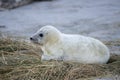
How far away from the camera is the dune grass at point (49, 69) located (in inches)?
188

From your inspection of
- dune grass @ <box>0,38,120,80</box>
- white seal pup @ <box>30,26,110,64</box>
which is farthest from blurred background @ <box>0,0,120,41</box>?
dune grass @ <box>0,38,120,80</box>

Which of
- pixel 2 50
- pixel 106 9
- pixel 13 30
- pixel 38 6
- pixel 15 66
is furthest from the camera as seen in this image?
pixel 38 6

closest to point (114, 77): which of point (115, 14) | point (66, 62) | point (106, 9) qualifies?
point (66, 62)

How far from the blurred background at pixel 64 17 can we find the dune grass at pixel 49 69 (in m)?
2.45

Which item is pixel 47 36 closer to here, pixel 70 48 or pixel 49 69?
pixel 70 48

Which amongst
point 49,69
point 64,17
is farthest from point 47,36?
point 64,17

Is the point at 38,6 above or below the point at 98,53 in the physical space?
above

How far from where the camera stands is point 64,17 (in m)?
10.6

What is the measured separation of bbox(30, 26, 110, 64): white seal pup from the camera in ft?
17.3

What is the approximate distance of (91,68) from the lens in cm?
500

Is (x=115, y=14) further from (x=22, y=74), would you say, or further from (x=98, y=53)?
(x=22, y=74)

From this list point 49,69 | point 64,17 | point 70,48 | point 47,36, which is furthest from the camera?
point 64,17

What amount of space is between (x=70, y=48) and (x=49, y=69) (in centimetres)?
55

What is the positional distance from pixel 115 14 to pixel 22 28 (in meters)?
2.81
